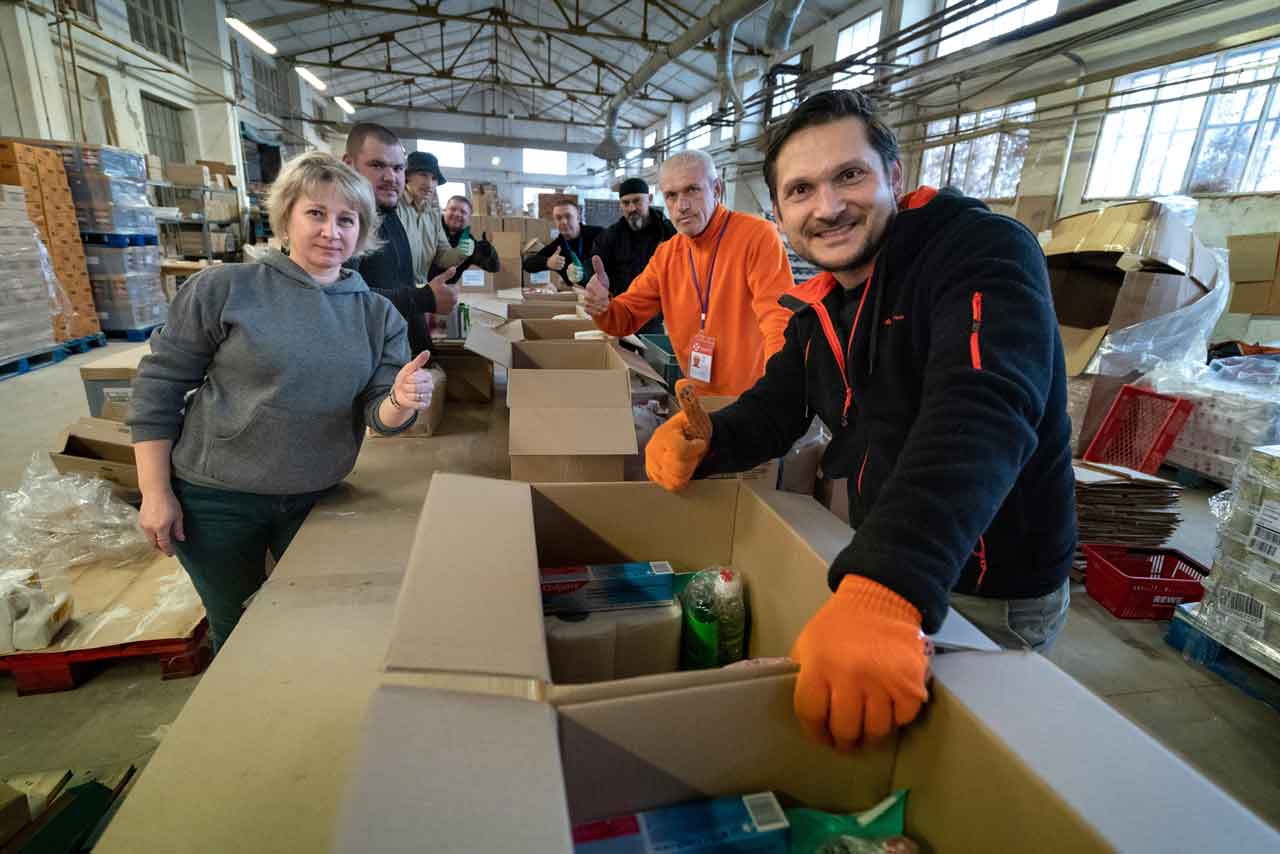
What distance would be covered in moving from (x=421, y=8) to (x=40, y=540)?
34.0ft

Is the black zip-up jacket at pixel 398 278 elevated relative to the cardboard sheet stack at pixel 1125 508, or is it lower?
elevated

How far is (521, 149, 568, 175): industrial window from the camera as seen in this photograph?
20786 mm

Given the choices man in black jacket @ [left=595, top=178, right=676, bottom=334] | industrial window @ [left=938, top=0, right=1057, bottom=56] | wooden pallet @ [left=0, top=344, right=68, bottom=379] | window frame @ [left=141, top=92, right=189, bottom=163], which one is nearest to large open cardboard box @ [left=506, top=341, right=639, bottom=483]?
man in black jacket @ [left=595, top=178, right=676, bottom=334]

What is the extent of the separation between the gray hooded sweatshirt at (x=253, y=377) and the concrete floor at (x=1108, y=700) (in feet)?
2.86

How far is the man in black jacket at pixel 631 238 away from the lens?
3.68 meters

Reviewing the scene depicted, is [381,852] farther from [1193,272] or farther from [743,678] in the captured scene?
[1193,272]

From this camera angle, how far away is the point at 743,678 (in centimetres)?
57

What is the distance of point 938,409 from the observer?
73 centimetres

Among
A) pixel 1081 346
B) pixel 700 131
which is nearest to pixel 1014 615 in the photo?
pixel 1081 346

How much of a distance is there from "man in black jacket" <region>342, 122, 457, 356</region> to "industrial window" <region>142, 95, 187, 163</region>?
9.50 m

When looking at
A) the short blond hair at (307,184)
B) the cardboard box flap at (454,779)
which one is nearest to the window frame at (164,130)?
the short blond hair at (307,184)

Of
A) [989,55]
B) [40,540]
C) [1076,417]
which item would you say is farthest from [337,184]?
[989,55]

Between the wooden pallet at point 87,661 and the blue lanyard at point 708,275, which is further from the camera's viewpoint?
the blue lanyard at point 708,275

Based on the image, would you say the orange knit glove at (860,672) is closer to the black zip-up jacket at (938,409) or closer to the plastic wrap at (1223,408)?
the black zip-up jacket at (938,409)
